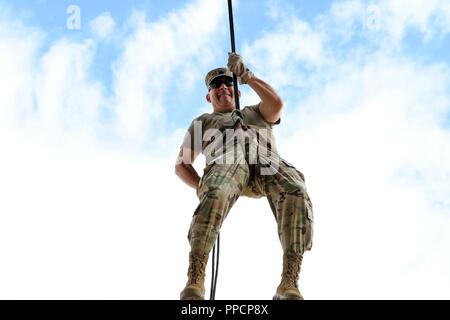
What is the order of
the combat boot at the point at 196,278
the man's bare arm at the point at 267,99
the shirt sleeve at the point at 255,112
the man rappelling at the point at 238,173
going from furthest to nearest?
the shirt sleeve at the point at 255,112, the man's bare arm at the point at 267,99, the man rappelling at the point at 238,173, the combat boot at the point at 196,278

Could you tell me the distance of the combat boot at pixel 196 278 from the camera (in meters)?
4.19

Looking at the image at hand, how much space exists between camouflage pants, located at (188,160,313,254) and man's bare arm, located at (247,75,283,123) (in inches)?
23.9

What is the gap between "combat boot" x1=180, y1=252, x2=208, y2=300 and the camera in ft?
13.8

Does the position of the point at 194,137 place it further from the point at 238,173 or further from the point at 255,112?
the point at 238,173

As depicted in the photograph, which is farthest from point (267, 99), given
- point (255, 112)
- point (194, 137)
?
point (194, 137)

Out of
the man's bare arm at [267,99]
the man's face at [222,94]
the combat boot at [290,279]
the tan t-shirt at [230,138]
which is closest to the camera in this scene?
the combat boot at [290,279]

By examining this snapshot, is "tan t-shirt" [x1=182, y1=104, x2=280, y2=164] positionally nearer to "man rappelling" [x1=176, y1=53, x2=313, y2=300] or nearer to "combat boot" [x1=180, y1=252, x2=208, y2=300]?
"man rappelling" [x1=176, y1=53, x2=313, y2=300]


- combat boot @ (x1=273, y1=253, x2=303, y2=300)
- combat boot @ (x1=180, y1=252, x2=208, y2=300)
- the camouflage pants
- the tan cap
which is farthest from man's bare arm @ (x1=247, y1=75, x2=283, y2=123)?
combat boot @ (x1=180, y1=252, x2=208, y2=300)

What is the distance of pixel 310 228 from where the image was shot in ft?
15.3

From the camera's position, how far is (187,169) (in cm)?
575

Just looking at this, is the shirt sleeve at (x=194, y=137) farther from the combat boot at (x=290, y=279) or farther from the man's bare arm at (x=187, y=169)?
the combat boot at (x=290, y=279)

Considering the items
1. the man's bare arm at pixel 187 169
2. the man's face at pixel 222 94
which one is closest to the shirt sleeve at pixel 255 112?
the man's face at pixel 222 94

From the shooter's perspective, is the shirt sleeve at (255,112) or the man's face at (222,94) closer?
the shirt sleeve at (255,112)

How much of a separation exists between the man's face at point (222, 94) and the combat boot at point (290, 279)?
1.79m
